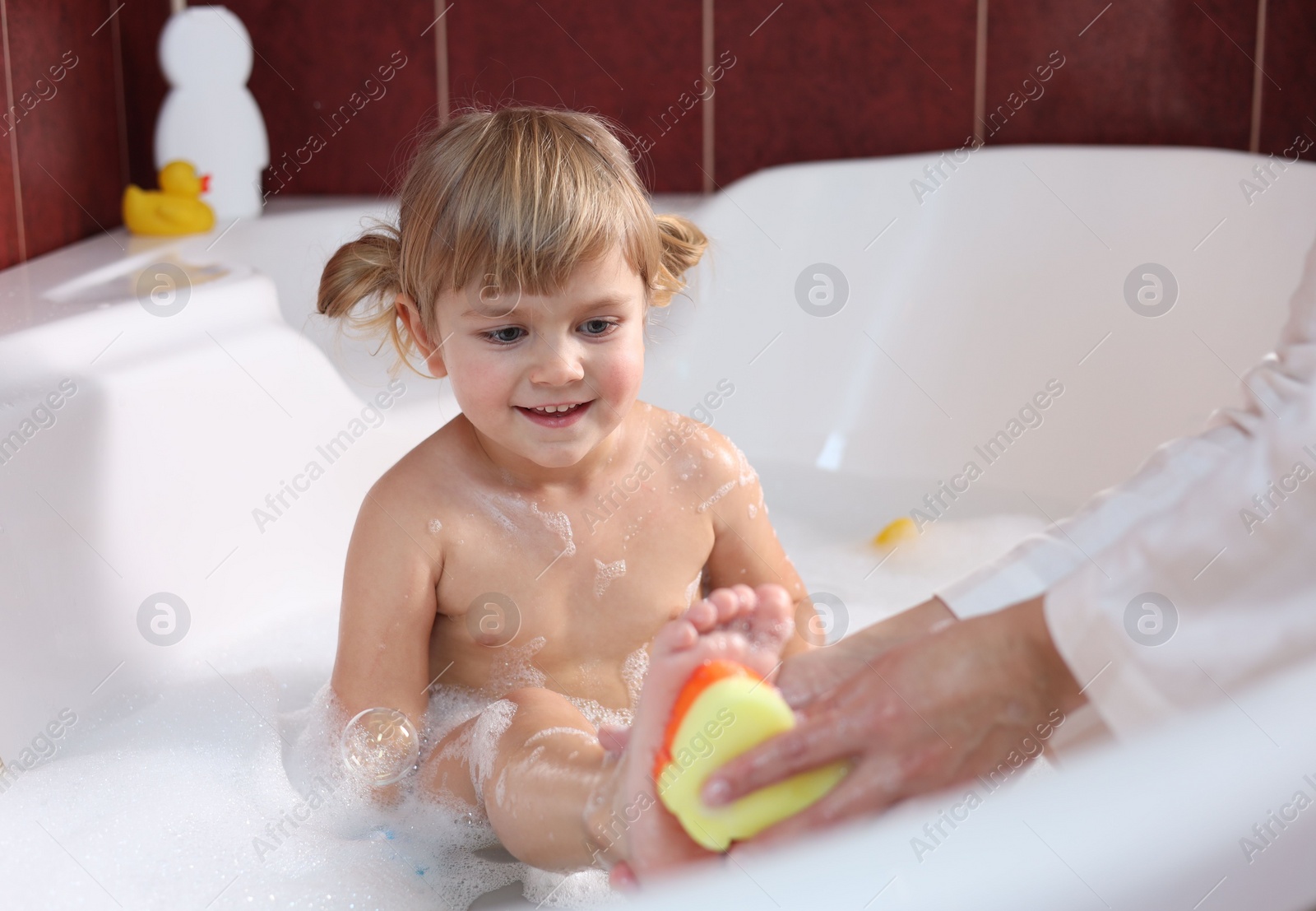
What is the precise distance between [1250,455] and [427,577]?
1.99 feet

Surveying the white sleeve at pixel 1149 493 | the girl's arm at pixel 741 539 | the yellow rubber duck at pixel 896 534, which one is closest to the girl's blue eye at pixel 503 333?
the girl's arm at pixel 741 539

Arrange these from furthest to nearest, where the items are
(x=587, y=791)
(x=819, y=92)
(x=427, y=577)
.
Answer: (x=819, y=92)
(x=427, y=577)
(x=587, y=791)

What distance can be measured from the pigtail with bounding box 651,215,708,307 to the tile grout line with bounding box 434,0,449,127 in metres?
0.95

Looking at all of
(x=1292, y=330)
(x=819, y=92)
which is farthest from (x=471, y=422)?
(x=819, y=92)

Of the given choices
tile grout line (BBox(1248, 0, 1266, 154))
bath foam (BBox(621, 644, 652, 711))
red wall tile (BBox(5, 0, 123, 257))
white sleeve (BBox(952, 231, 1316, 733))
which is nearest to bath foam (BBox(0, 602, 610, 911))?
bath foam (BBox(621, 644, 652, 711))

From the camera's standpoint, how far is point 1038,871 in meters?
0.43

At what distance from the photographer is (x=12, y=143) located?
1.51m

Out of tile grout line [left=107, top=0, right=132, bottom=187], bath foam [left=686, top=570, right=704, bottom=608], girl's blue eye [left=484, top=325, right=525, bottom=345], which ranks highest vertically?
tile grout line [left=107, top=0, right=132, bottom=187]

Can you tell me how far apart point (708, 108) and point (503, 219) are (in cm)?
113

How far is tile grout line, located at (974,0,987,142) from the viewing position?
1.89 meters

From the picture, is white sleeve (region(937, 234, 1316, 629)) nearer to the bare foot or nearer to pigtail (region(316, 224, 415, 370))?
the bare foot

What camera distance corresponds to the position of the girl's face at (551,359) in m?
0.94

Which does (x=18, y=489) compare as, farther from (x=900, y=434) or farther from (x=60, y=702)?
(x=900, y=434)

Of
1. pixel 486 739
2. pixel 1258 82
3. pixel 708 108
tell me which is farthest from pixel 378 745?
pixel 1258 82
